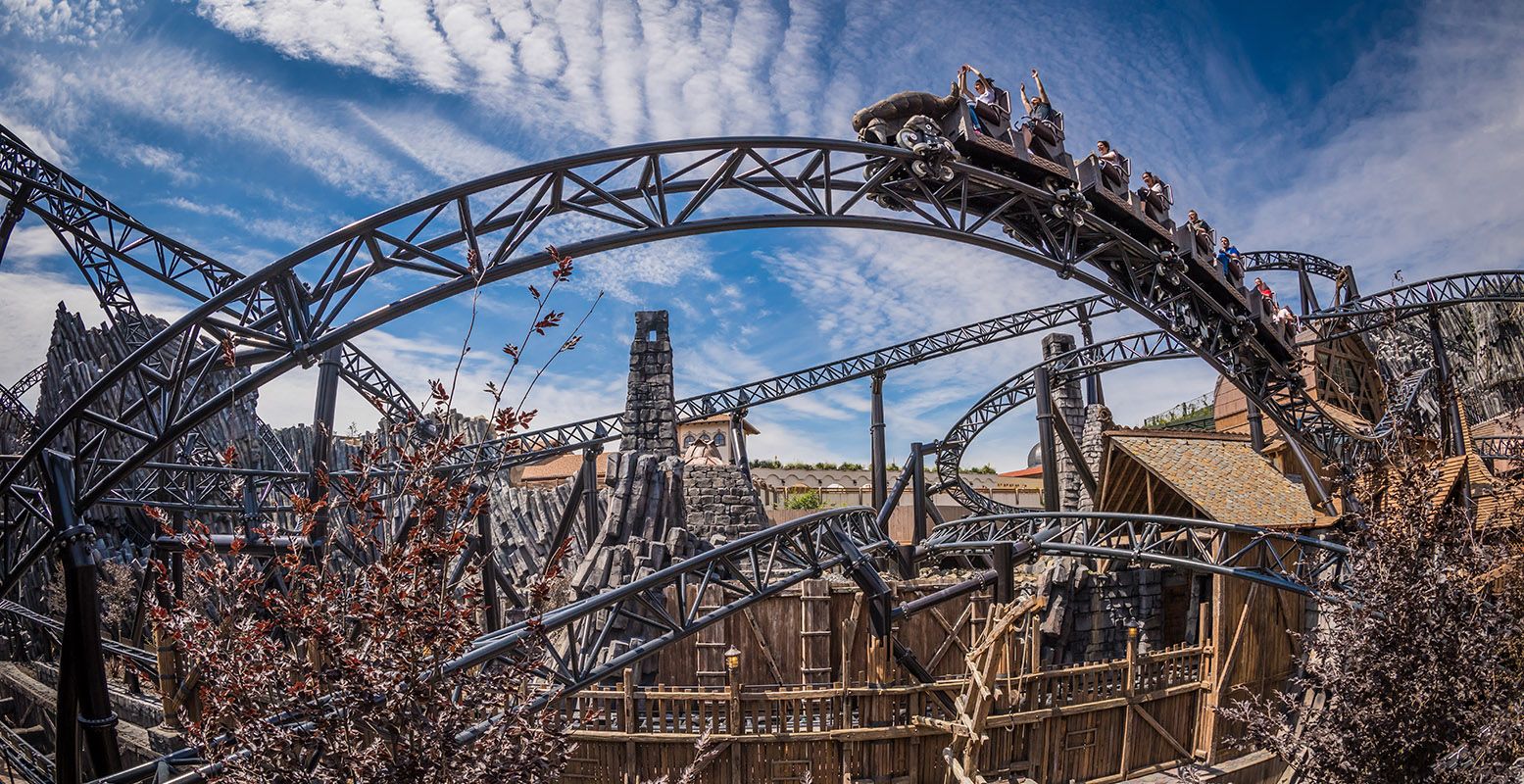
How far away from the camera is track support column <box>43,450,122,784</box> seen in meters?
5.36

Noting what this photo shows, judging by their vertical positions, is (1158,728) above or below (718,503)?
below

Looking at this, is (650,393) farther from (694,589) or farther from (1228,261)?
(1228,261)

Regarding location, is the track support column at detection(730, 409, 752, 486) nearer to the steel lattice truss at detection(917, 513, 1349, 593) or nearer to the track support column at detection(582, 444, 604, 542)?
the track support column at detection(582, 444, 604, 542)

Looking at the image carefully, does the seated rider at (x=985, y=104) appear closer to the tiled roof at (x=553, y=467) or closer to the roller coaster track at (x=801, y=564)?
the roller coaster track at (x=801, y=564)

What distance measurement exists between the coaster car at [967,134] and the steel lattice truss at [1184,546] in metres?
4.09

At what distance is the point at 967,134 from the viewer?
8.25 meters

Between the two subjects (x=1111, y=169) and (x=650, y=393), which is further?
(x=650, y=393)

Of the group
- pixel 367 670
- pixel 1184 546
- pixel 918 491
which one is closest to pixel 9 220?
pixel 367 670

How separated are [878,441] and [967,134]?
10.7 m

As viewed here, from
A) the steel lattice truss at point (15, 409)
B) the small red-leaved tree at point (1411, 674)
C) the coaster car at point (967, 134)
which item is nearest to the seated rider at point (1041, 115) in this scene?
the coaster car at point (967, 134)

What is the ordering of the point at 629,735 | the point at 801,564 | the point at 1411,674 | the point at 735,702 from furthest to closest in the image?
the point at 801,564 < the point at 735,702 < the point at 629,735 < the point at 1411,674

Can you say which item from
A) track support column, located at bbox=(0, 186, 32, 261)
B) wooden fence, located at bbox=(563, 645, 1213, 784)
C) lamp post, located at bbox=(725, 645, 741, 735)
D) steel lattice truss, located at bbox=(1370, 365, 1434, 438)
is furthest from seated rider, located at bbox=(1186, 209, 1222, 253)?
track support column, located at bbox=(0, 186, 32, 261)

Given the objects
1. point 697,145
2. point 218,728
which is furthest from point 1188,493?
point 218,728

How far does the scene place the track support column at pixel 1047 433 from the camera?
17172mm
